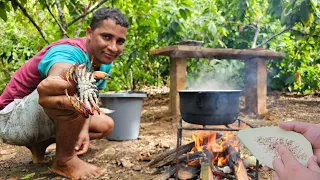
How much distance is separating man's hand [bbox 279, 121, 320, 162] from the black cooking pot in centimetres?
92

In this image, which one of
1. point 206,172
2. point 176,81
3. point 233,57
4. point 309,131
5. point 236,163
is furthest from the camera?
point 233,57

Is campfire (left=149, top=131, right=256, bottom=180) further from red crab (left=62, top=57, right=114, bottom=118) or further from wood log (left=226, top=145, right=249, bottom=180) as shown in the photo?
red crab (left=62, top=57, right=114, bottom=118)

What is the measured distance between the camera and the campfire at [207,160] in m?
2.01

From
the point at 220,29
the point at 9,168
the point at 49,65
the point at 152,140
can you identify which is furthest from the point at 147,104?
the point at 49,65

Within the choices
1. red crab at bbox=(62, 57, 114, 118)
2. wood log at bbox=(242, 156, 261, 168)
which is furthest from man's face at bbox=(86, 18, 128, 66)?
wood log at bbox=(242, 156, 261, 168)

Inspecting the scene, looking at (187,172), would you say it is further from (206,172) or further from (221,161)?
(221,161)

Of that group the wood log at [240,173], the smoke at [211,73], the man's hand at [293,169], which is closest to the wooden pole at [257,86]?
the smoke at [211,73]

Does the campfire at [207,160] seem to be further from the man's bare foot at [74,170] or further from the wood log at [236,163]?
the man's bare foot at [74,170]

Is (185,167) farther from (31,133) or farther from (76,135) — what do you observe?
(31,133)

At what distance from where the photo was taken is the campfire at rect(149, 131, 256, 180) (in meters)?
2.01

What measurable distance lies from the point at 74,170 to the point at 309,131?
1591 millimetres

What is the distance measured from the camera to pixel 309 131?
119 centimetres

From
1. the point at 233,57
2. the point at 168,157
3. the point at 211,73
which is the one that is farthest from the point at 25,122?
the point at 211,73

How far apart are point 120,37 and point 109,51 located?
142 millimetres
